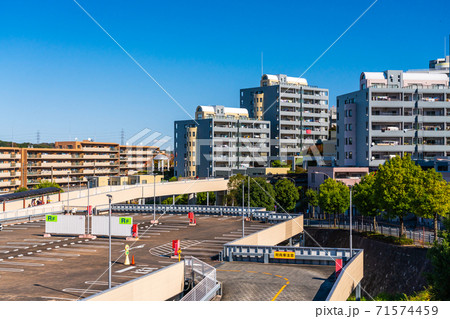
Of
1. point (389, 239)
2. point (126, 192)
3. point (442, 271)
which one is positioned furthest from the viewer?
point (126, 192)

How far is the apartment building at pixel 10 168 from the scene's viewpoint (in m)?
117

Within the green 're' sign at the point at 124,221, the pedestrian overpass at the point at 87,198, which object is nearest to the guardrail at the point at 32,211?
the pedestrian overpass at the point at 87,198

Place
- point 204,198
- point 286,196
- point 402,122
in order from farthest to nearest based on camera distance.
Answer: point 204,198 < point 402,122 < point 286,196

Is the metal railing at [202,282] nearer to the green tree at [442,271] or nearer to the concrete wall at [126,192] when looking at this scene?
the green tree at [442,271]

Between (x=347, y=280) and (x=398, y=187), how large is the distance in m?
29.1

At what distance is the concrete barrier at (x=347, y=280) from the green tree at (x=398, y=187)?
71.0 feet

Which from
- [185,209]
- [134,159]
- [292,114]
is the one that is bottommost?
[185,209]

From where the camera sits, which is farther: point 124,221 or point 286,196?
point 286,196

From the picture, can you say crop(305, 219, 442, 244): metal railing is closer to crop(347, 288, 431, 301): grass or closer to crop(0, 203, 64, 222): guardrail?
crop(347, 288, 431, 301): grass

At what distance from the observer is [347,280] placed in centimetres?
2952

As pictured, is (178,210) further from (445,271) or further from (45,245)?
(445,271)

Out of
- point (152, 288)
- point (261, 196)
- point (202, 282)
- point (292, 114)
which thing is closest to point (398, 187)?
point (261, 196)

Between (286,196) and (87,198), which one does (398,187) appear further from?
(87,198)

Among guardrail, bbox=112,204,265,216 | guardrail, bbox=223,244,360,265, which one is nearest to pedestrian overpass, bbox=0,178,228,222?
guardrail, bbox=112,204,265,216
